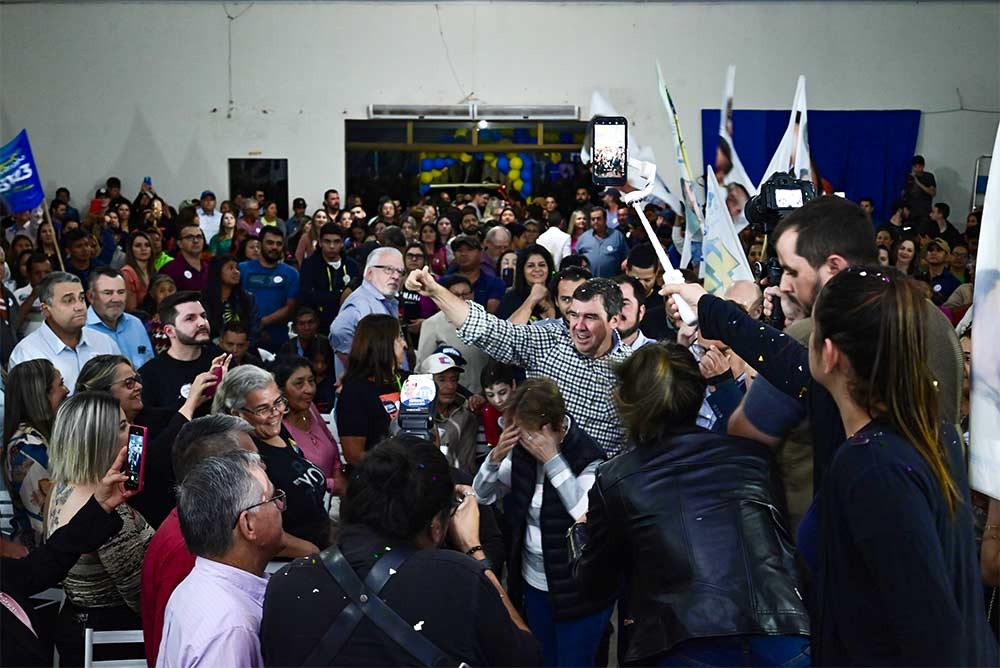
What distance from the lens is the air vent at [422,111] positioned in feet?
47.8

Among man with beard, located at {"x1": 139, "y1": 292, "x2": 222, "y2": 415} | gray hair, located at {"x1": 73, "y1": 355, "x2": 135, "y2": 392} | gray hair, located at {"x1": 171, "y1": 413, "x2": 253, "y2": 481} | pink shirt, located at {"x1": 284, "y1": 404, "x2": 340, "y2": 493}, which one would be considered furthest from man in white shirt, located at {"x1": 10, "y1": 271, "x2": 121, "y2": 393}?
→ gray hair, located at {"x1": 171, "y1": 413, "x2": 253, "y2": 481}

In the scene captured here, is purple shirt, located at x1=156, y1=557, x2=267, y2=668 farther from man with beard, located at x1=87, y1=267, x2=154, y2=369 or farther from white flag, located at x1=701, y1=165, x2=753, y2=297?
man with beard, located at x1=87, y1=267, x2=154, y2=369

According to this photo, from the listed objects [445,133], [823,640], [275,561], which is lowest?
[275,561]

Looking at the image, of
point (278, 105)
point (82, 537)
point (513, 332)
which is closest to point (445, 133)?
point (278, 105)

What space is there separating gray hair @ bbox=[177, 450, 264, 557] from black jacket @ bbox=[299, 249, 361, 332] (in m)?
4.98

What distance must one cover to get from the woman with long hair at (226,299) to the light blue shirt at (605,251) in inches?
144

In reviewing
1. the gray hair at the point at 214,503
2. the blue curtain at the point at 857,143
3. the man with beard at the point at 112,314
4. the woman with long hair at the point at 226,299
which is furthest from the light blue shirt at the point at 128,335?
the blue curtain at the point at 857,143

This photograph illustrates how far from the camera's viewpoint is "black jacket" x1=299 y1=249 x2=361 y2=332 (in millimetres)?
7152

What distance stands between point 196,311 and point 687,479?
8.82ft

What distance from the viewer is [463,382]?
4.89m

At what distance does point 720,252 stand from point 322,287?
3.97m

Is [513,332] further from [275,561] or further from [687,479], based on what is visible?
[687,479]

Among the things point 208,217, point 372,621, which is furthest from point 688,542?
point 208,217

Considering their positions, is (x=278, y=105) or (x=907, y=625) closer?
(x=907, y=625)
